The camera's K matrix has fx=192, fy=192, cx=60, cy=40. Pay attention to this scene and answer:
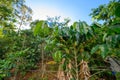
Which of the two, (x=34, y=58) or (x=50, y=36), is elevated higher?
(x=50, y=36)

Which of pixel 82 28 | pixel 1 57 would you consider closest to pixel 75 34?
pixel 82 28

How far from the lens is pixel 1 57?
8.89m

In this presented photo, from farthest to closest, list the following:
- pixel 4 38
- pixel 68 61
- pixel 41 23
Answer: pixel 4 38
pixel 68 61
pixel 41 23

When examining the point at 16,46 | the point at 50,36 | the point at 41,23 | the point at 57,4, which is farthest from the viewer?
the point at 16,46

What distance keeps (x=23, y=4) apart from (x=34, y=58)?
133 inches

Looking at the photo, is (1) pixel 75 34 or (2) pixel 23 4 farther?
(2) pixel 23 4

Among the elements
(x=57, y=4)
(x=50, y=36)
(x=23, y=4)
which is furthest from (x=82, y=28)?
(x=23, y=4)

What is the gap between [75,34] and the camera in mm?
2520

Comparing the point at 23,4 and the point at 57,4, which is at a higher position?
the point at 23,4

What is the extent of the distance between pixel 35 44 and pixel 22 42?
2.31ft

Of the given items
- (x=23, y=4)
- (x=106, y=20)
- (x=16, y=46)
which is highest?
(x=23, y=4)

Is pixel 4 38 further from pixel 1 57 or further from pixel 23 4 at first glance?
pixel 23 4

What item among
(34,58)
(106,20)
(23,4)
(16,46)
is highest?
(23,4)

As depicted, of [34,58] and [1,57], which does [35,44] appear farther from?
[1,57]
